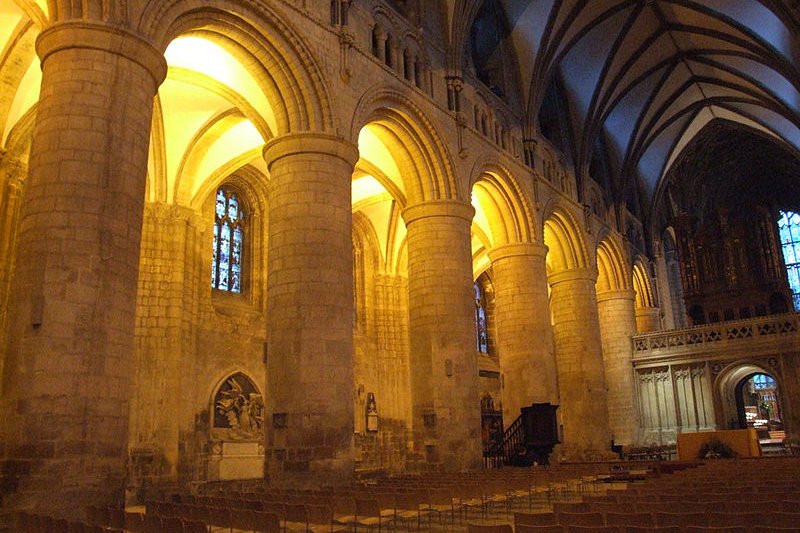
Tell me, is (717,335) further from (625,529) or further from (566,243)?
(625,529)

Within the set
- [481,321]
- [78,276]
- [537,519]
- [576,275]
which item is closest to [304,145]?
[78,276]

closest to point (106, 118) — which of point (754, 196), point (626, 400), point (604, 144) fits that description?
point (626, 400)

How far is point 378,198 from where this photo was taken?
22.6 m

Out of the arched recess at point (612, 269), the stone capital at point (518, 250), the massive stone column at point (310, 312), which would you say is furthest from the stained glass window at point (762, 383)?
the massive stone column at point (310, 312)

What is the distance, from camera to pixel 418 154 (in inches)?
658

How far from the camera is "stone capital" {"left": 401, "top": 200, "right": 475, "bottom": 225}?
1659cm

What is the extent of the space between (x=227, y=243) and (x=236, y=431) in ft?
18.8

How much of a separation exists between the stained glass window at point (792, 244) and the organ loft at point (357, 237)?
4.57 m

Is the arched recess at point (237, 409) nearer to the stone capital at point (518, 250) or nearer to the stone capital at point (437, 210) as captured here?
the stone capital at point (437, 210)

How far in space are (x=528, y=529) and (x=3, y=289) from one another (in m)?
13.1

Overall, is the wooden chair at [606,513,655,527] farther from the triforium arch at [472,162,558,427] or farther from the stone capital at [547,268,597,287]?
the stone capital at [547,268,597,287]

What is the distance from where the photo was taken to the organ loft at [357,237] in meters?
8.86

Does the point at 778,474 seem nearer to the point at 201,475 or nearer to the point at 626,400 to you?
the point at 201,475

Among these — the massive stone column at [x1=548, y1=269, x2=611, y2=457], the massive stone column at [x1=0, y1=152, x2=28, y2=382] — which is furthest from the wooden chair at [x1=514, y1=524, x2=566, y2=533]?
the massive stone column at [x1=548, y1=269, x2=611, y2=457]
